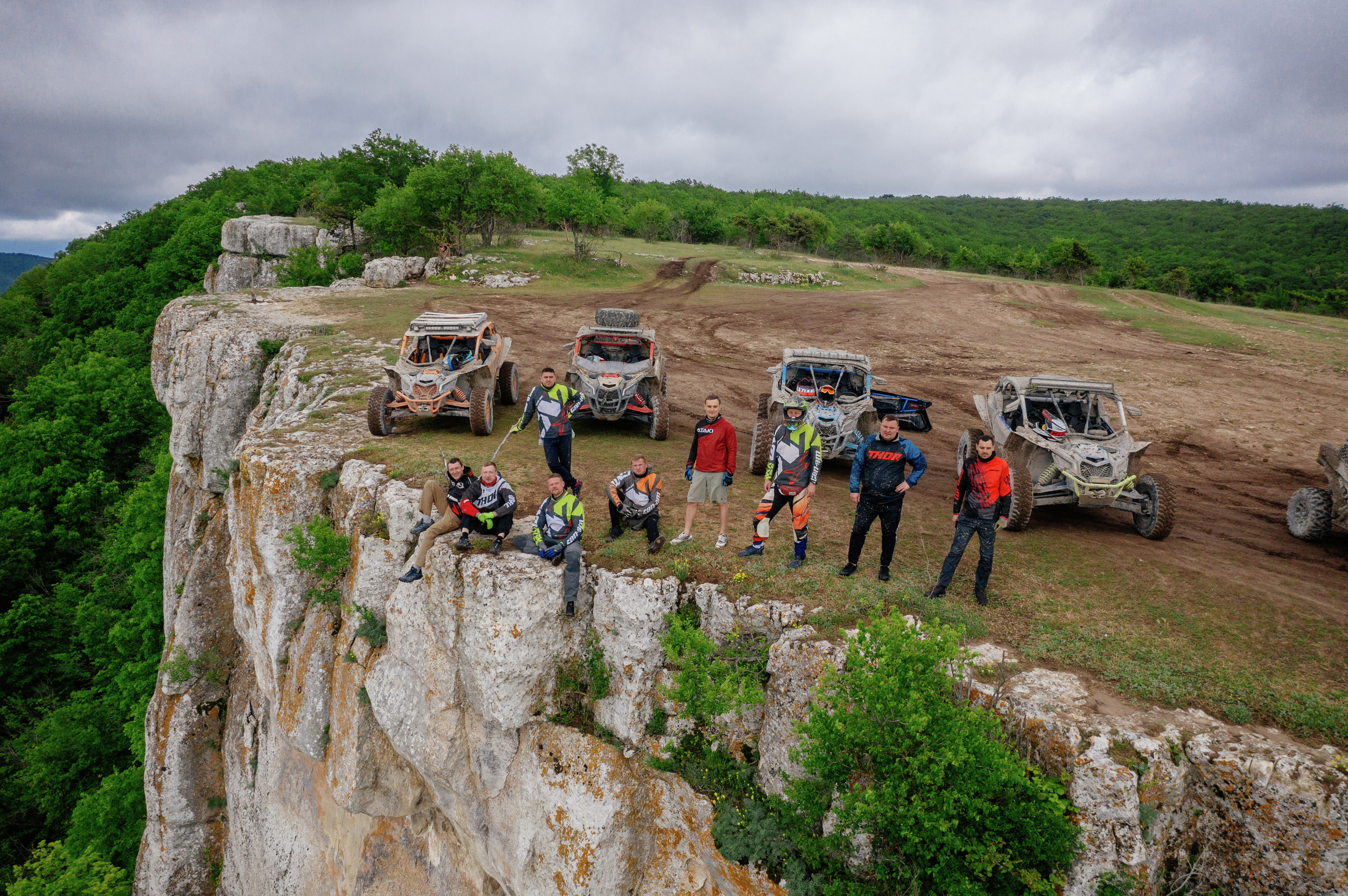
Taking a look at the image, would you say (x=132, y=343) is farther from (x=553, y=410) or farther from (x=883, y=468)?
(x=883, y=468)

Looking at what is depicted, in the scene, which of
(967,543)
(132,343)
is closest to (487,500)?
(967,543)

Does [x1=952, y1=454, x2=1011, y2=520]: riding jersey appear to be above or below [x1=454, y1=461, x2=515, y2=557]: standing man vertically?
above

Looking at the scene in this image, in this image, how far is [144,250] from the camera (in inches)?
2212

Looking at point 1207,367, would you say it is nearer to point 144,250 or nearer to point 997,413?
point 997,413

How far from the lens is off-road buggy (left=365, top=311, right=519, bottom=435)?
39.1ft

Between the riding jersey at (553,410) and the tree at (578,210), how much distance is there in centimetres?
3248

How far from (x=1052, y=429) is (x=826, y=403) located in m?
3.59

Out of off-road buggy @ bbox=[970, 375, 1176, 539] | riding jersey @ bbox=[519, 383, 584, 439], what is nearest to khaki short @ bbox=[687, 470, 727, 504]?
riding jersey @ bbox=[519, 383, 584, 439]

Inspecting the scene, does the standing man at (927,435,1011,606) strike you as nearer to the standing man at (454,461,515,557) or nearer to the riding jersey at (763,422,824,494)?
the riding jersey at (763,422,824,494)

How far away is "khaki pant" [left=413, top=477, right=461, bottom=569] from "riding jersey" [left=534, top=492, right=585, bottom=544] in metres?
1.31

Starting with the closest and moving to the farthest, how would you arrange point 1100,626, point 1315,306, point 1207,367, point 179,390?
point 1100,626, point 179,390, point 1207,367, point 1315,306

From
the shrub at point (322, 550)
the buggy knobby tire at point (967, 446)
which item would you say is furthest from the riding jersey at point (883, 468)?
the shrub at point (322, 550)

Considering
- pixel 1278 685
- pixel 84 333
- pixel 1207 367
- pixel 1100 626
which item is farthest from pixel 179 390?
pixel 84 333

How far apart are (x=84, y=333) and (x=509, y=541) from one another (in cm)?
5987
